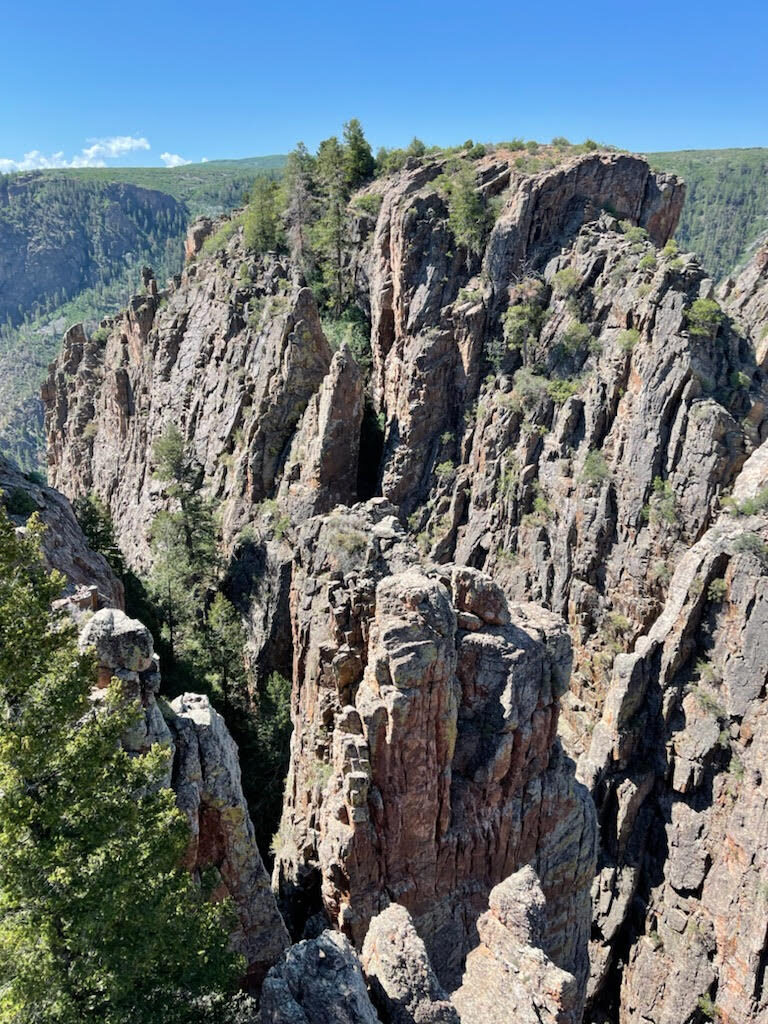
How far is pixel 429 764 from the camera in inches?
816

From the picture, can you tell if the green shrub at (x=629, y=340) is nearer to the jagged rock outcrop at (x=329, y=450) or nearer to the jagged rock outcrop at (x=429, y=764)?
the jagged rock outcrop at (x=329, y=450)

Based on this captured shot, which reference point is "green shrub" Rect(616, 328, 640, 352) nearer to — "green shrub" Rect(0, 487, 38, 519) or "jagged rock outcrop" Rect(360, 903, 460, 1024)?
"green shrub" Rect(0, 487, 38, 519)

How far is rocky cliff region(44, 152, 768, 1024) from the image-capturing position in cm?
2050

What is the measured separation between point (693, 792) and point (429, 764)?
61.0ft

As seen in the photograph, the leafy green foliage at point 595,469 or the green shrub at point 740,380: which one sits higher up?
the green shrub at point 740,380

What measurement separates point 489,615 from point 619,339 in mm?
26247

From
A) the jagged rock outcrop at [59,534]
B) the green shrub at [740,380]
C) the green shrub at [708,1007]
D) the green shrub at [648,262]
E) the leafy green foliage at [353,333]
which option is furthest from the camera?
the leafy green foliage at [353,333]

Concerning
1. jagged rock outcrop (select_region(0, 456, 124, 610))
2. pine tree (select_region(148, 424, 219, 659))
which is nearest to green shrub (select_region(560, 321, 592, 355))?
pine tree (select_region(148, 424, 219, 659))

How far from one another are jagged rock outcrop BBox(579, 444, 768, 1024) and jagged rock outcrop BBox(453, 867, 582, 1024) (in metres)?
16.3

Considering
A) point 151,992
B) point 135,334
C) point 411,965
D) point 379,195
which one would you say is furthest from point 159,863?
point 135,334

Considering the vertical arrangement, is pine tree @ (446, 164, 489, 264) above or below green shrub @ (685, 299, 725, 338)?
above

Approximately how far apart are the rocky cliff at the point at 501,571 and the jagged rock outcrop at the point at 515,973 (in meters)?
0.09

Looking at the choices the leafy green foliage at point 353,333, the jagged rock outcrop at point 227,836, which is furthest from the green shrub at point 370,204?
the jagged rock outcrop at point 227,836

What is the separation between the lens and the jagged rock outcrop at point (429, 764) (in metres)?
20.3
